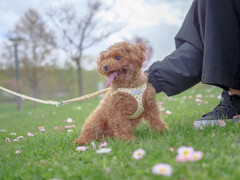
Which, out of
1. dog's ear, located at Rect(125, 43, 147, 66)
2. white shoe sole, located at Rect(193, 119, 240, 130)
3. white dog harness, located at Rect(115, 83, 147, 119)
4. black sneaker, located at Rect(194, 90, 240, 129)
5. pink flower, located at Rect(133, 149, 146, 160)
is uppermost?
dog's ear, located at Rect(125, 43, 147, 66)

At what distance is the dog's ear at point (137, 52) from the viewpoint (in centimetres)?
281

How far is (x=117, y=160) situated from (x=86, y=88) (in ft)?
134

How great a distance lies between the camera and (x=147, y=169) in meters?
1.52

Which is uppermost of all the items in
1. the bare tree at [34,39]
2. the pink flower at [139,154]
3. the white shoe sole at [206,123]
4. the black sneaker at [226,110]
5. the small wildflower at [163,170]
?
the bare tree at [34,39]

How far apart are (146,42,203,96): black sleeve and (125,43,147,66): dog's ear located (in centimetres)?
31

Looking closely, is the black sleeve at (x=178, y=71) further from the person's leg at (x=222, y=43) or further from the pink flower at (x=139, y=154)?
the pink flower at (x=139, y=154)

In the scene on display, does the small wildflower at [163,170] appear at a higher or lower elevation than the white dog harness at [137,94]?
lower

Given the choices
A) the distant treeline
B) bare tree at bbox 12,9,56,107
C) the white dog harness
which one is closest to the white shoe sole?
the white dog harness

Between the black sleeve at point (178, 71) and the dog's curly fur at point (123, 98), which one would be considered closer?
the dog's curly fur at point (123, 98)

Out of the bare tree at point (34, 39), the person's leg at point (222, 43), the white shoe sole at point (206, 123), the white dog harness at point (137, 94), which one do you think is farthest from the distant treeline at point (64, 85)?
the person's leg at point (222, 43)

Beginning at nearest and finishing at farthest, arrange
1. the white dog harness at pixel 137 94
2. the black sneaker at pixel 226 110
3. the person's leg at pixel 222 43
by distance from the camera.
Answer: the person's leg at pixel 222 43
the white dog harness at pixel 137 94
the black sneaker at pixel 226 110

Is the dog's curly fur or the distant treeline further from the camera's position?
the distant treeline

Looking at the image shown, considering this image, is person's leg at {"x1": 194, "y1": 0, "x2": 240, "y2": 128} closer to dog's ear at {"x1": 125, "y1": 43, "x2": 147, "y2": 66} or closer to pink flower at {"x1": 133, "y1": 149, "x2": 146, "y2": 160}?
dog's ear at {"x1": 125, "y1": 43, "x2": 147, "y2": 66}

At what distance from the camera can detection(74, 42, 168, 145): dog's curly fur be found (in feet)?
9.11
